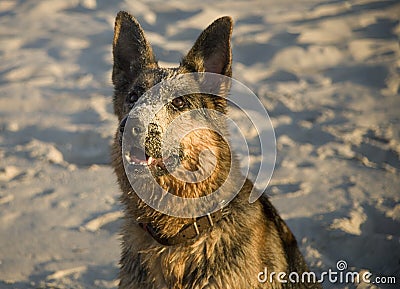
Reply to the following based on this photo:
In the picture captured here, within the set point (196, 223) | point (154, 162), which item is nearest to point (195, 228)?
point (196, 223)

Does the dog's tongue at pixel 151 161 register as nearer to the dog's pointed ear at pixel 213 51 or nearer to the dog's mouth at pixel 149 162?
the dog's mouth at pixel 149 162

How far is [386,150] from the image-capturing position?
701 centimetres

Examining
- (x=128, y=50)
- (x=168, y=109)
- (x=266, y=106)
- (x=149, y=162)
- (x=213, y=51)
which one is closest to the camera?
(x=149, y=162)

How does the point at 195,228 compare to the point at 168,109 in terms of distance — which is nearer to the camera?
the point at 195,228

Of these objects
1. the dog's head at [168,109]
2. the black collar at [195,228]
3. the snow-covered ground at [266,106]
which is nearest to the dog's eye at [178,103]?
the dog's head at [168,109]

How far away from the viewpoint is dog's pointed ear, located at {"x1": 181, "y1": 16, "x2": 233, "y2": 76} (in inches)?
160

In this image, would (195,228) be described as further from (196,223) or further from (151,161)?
(151,161)

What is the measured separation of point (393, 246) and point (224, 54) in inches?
104

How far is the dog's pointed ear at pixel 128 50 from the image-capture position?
442cm

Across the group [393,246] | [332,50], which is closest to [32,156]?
[393,246]

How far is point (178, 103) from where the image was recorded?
13.5ft

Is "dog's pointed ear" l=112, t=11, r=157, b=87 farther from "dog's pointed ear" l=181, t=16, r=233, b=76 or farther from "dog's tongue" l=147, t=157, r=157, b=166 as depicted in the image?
"dog's tongue" l=147, t=157, r=157, b=166

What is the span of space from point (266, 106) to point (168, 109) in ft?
13.4

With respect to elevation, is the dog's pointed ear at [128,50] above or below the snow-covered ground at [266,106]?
above
